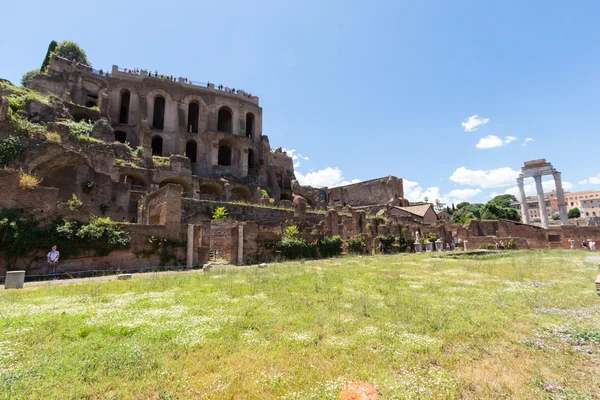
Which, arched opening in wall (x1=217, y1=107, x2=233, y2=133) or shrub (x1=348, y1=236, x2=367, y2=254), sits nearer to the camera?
shrub (x1=348, y1=236, x2=367, y2=254)

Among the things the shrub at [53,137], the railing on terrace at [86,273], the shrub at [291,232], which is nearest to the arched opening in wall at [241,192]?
the shrub at [291,232]

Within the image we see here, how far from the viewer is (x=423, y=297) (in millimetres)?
7391

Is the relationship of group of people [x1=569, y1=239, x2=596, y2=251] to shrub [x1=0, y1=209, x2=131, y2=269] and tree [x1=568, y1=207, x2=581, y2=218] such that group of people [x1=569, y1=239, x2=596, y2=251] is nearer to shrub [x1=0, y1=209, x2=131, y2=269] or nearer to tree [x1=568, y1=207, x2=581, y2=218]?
shrub [x1=0, y1=209, x2=131, y2=269]

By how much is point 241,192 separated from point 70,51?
155 ft

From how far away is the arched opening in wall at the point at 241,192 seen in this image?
124 ft

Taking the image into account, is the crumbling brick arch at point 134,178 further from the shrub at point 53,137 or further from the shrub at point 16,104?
the shrub at point 16,104

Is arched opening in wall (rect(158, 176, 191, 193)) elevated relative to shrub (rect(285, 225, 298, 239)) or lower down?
elevated

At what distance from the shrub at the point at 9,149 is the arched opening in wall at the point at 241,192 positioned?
66.9 feet

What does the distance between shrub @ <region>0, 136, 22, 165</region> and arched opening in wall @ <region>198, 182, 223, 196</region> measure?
16.6m

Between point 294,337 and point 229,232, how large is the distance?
14.6 metres

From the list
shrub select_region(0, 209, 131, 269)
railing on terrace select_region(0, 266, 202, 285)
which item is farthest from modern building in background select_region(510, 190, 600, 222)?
shrub select_region(0, 209, 131, 269)

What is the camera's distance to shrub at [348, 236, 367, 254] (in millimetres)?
24281

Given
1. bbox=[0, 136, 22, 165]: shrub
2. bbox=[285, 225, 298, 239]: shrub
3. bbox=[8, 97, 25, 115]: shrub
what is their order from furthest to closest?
bbox=[8, 97, 25, 115]: shrub
bbox=[285, 225, 298, 239]: shrub
bbox=[0, 136, 22, 165]: shrub

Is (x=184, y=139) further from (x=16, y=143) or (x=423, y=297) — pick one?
(x=423, y=297)
